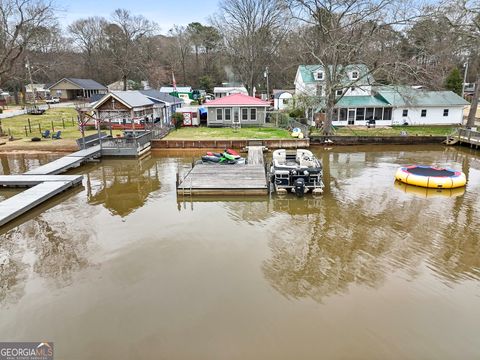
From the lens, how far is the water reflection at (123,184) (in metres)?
14.9

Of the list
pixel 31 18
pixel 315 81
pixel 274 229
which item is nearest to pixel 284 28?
pixel 315 81

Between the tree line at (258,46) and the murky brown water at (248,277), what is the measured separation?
15.8 meters

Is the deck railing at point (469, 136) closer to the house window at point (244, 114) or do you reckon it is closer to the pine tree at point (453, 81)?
the house window at point (244, 114)

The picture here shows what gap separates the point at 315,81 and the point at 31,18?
26.0 m

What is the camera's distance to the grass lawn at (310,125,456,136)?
29359mm

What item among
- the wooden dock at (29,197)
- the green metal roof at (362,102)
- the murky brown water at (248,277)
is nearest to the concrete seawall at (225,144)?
the green metal roof at (362,102)

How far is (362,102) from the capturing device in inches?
1288

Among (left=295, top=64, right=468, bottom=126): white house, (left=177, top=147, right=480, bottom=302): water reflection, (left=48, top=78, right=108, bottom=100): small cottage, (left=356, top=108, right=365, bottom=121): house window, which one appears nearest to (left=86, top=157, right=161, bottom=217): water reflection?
(left=177, top=147, right=480, bottom=302): water reflection

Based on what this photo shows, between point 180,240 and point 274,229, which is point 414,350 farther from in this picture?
point 180,240

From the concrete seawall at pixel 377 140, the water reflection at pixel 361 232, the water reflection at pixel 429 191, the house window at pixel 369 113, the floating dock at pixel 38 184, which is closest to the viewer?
the water reflection at pixel 361 232

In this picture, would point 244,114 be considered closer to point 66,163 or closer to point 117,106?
point 117,106

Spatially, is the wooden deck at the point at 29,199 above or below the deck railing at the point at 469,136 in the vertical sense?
below

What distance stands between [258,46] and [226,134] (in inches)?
1085

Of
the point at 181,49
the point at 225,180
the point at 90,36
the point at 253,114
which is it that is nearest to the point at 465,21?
the point at 253,114
